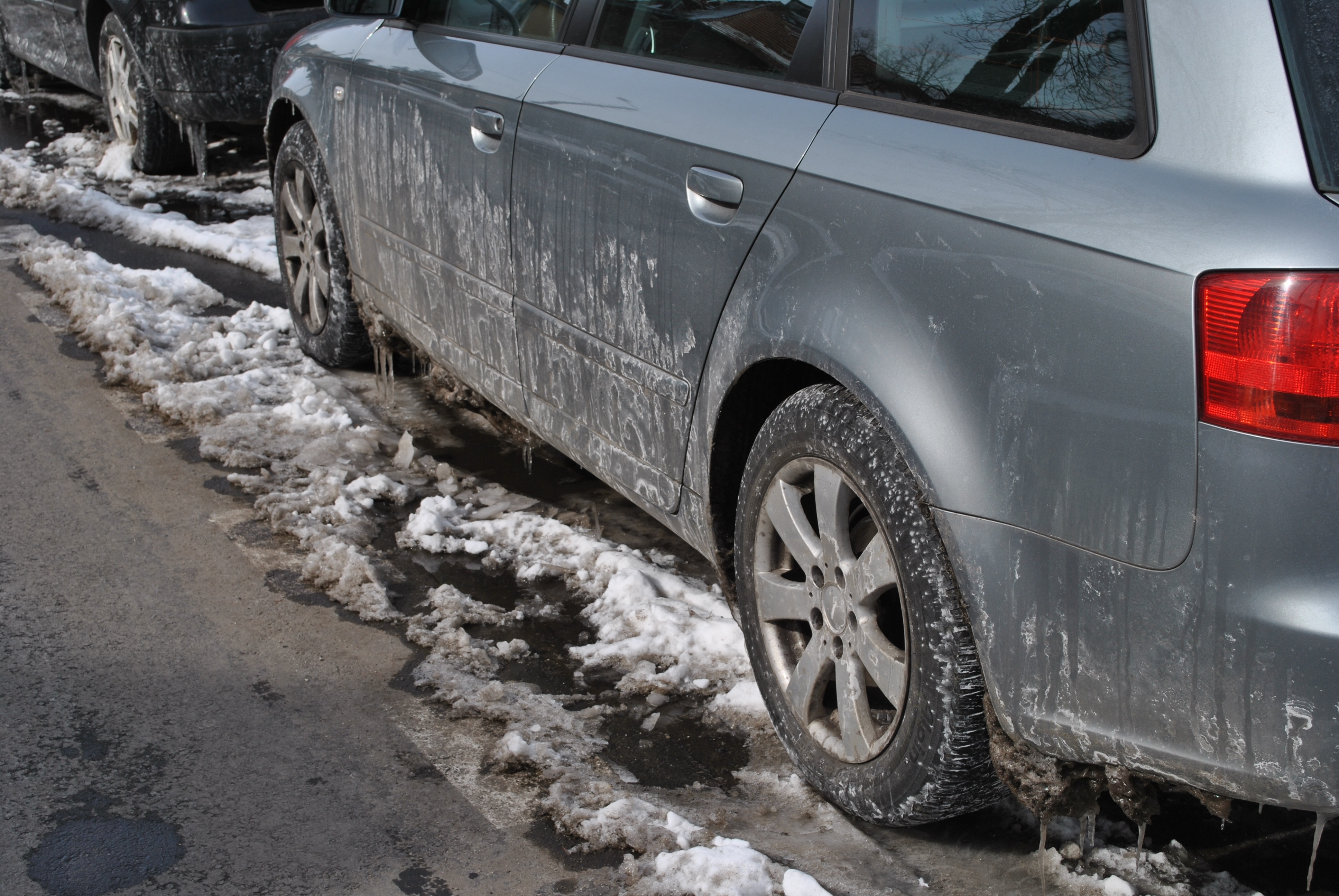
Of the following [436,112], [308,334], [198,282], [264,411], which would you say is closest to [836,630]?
[436,112]

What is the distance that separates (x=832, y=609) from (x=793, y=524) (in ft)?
0.59

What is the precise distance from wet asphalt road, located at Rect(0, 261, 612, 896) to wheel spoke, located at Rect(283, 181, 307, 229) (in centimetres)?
130

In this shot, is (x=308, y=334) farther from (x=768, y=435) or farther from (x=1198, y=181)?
(x=1198, y=181)

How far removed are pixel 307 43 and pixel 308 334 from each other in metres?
1.13

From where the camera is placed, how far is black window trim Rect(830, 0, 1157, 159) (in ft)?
5.59

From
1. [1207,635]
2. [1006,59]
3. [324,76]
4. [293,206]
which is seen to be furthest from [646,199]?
[293,206]

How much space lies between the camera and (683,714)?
283 cm

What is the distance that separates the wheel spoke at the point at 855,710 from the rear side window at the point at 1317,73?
116 cm

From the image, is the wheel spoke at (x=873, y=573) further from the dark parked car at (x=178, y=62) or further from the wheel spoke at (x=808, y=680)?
the dark parked car at (x=178, y=62)

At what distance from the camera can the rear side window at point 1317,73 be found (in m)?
1.56

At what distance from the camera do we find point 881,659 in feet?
7.21

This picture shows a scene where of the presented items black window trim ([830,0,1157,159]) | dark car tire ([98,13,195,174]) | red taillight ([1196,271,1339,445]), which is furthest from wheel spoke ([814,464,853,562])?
dark car tire ([98,13,195,174])

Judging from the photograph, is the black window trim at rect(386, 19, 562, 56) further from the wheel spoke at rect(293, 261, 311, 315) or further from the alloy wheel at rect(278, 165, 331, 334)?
the wheel spoke at rect(293, 261, 311, 315)

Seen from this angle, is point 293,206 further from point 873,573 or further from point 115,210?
point 873,573
